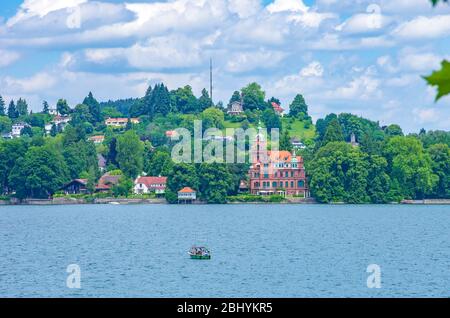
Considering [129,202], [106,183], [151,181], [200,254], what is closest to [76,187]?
[106,183]

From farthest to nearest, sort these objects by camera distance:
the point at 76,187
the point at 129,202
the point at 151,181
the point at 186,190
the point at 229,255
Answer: the point at 151,181
the point at 76,187
the point at 129,202
the point at 186,190
the point at 229,255

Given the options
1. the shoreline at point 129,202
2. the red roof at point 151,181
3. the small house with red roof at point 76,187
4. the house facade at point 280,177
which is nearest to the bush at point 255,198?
the shoreline at point 129,202

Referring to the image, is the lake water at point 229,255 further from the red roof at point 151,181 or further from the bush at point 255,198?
the red roof at point 151,181

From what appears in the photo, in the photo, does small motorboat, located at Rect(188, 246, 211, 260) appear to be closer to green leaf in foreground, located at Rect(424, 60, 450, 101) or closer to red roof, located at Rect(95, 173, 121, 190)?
green leaf in foreground, located at Rect(424, 60, 450, 101)

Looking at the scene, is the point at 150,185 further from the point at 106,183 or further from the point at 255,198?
the point at 255,198

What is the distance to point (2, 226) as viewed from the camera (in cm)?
9356

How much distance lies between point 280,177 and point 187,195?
15.7m

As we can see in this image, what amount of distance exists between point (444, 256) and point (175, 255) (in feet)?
48.5

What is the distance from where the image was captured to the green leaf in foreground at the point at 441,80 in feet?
19.9

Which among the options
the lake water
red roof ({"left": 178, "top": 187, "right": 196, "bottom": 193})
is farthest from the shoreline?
the lake water

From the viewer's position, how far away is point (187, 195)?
135 m
